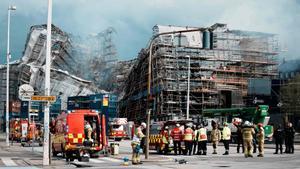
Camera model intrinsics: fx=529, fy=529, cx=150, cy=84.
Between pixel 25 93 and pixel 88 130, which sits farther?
pixel 88 130

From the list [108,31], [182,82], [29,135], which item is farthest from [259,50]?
[29,135]

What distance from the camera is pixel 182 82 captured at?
76.4m

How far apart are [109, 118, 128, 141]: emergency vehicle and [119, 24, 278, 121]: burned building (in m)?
8.02

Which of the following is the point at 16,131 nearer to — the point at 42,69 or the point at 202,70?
the point at 202,70

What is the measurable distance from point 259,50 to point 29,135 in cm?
4326

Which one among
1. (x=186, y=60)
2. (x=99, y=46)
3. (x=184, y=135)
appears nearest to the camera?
(x=184, y=135)

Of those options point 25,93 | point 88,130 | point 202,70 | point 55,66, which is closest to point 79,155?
point 88,130

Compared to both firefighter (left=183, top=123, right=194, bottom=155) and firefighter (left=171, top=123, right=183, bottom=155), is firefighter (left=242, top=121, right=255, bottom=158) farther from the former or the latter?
firefighter (left=171, top=123, right=183, bottom=155)

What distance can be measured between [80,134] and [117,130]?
3736 cm

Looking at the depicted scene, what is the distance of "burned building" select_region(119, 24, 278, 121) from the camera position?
7544 centimetres

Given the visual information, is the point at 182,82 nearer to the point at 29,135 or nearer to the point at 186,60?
the point at 186,60

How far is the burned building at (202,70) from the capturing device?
75.4 metres

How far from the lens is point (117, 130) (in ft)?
207

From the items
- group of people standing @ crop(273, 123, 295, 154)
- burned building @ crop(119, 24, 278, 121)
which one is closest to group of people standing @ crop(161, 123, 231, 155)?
group of people standing @ crop(273, 123, 295, 154)
